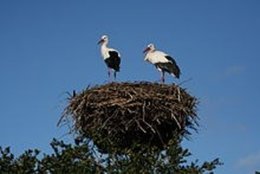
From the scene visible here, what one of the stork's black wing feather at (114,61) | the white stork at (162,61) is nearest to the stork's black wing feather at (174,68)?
the white stork at (162,61)

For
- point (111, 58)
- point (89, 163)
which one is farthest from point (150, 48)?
point (89, 163)

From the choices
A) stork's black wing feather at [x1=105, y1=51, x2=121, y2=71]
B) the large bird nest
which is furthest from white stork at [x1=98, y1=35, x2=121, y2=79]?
the large bird nest

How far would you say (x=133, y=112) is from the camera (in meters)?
13.7

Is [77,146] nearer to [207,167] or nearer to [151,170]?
[151,170]

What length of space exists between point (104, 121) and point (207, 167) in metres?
3.52

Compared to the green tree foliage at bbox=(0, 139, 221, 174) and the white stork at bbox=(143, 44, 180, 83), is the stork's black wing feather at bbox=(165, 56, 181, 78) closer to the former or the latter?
the white stork at bbox=(143, 44, 180, 83)

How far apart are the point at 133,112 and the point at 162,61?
3575 mm

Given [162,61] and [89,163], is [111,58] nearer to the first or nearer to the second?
[162,61]

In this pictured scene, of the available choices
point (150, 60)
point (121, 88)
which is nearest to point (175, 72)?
point (150, 60)

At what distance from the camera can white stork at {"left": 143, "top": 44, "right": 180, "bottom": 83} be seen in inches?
647

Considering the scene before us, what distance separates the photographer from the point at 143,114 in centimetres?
1368

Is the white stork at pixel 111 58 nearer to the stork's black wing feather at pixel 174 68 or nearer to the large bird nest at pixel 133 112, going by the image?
the stork's black wing feather at pixel 174 68

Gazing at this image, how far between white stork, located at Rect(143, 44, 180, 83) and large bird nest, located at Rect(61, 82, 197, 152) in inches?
82.4

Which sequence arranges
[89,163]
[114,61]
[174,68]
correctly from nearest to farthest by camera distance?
[89,163], [174,68], [114,61]
